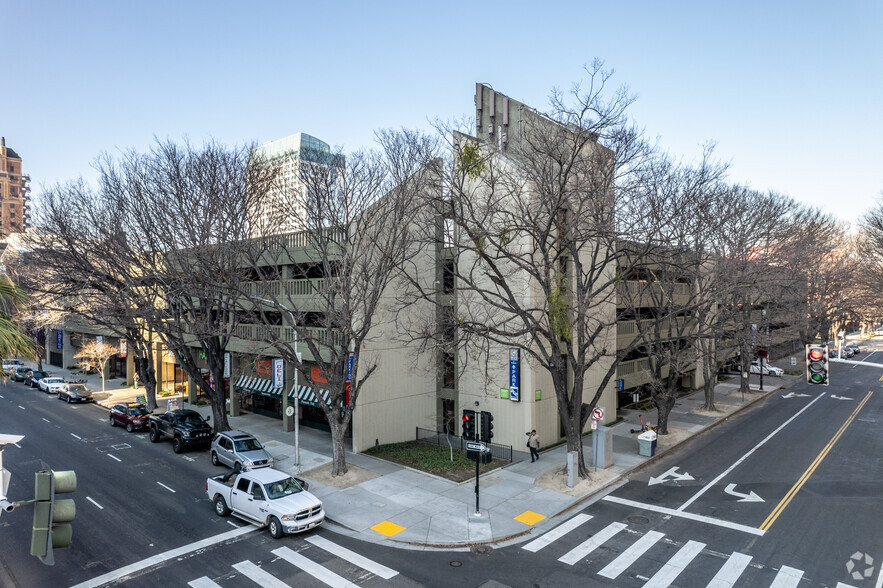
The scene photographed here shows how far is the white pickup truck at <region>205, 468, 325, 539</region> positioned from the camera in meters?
15.7

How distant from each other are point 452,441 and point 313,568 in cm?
1419

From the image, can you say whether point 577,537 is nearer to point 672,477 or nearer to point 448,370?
point 672,477

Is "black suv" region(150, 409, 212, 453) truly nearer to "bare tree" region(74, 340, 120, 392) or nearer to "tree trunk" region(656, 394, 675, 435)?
"bare tree" region(74, 340, 120, 392)

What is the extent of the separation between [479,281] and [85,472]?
65.1 ft

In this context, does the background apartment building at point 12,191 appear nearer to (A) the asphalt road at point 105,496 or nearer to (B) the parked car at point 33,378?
(B) the parked car at point 33,378

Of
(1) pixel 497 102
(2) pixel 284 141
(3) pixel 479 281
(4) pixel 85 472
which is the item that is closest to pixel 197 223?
(2) pixel 284 141

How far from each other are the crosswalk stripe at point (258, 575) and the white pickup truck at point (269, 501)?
1.69 metres

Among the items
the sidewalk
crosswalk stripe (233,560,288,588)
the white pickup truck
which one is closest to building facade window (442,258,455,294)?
the sidewalk

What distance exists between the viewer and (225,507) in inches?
690

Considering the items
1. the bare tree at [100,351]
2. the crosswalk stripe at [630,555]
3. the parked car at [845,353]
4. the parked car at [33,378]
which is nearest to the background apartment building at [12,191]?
the parked car at [33,378]

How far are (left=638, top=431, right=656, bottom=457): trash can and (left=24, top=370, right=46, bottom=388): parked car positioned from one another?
5276 centimetres

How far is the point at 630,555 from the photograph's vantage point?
1455 centimetres

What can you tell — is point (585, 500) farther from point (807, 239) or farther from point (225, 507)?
point (807, 239)

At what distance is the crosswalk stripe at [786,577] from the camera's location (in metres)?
12.9
